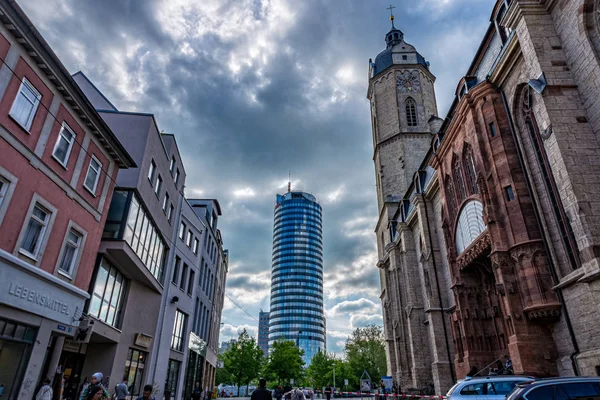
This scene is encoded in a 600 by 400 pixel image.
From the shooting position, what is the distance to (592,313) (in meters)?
11.1

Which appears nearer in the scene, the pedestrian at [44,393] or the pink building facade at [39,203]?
the pink building facade at [39,203]

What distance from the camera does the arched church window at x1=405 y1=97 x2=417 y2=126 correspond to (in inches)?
1748

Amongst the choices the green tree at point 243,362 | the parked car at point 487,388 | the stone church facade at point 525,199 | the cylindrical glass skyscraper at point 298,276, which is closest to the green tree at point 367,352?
the green tree at point 243,362

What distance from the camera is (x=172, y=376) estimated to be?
24844 mm

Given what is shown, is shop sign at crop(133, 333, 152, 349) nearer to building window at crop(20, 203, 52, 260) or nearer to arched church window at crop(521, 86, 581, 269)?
building window at crop(20, 203, 52, 260)

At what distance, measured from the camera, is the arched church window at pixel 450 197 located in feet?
71.8

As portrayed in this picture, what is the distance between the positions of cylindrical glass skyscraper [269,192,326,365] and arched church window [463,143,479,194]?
116m

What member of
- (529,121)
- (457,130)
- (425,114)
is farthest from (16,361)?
(425,114)

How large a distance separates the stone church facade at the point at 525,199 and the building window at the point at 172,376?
17312 mm

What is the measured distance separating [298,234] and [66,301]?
407 ft

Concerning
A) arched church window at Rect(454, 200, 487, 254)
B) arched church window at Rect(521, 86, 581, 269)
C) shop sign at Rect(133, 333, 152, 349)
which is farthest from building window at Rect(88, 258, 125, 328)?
arched church window at Rect(521, 86, 581, 269)

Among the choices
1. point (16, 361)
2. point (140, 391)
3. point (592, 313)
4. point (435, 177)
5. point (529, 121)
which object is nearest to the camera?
point (16, 361)

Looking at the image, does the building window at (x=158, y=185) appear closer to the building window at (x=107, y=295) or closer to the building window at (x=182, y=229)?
the building window at (x=107, y=295)

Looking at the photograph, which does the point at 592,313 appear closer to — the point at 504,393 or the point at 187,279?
the point at 504,393
